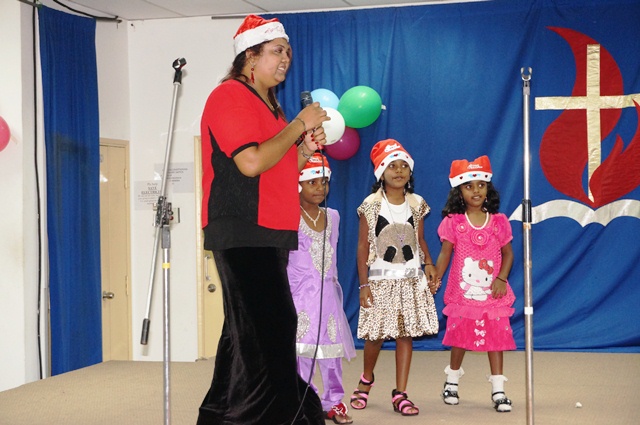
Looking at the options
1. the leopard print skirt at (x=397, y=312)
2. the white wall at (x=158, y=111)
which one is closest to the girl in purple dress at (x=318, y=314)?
the leopard print skirt at (x=397, y=312)

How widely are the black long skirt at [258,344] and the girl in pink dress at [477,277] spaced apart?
1988 millimetres

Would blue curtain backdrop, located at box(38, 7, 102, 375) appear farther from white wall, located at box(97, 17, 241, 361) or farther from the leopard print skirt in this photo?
the leopard print skirt

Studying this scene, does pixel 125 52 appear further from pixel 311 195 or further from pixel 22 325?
pixel 311 195

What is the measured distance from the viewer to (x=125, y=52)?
7328 millimetres

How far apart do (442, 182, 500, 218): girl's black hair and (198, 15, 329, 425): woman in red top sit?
2.18 metres

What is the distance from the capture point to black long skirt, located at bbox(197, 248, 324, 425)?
2584 millimetres

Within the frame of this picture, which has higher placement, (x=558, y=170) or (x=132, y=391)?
(x=558, y=170)

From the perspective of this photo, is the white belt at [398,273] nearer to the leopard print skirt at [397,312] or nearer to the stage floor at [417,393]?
the leopard print skirt at [397,312]

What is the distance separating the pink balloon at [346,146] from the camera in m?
6.57

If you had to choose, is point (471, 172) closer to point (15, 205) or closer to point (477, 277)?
point (477, 277)

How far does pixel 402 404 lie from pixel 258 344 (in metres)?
1.93

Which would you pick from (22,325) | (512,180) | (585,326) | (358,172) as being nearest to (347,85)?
(358,172)

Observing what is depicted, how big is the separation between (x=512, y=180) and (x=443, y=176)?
0.54 meters

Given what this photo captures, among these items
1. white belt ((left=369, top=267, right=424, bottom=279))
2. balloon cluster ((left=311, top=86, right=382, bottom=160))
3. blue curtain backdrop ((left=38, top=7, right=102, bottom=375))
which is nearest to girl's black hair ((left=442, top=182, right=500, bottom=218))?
white belt ((left=369, top=267, right=424, bottom=279))
